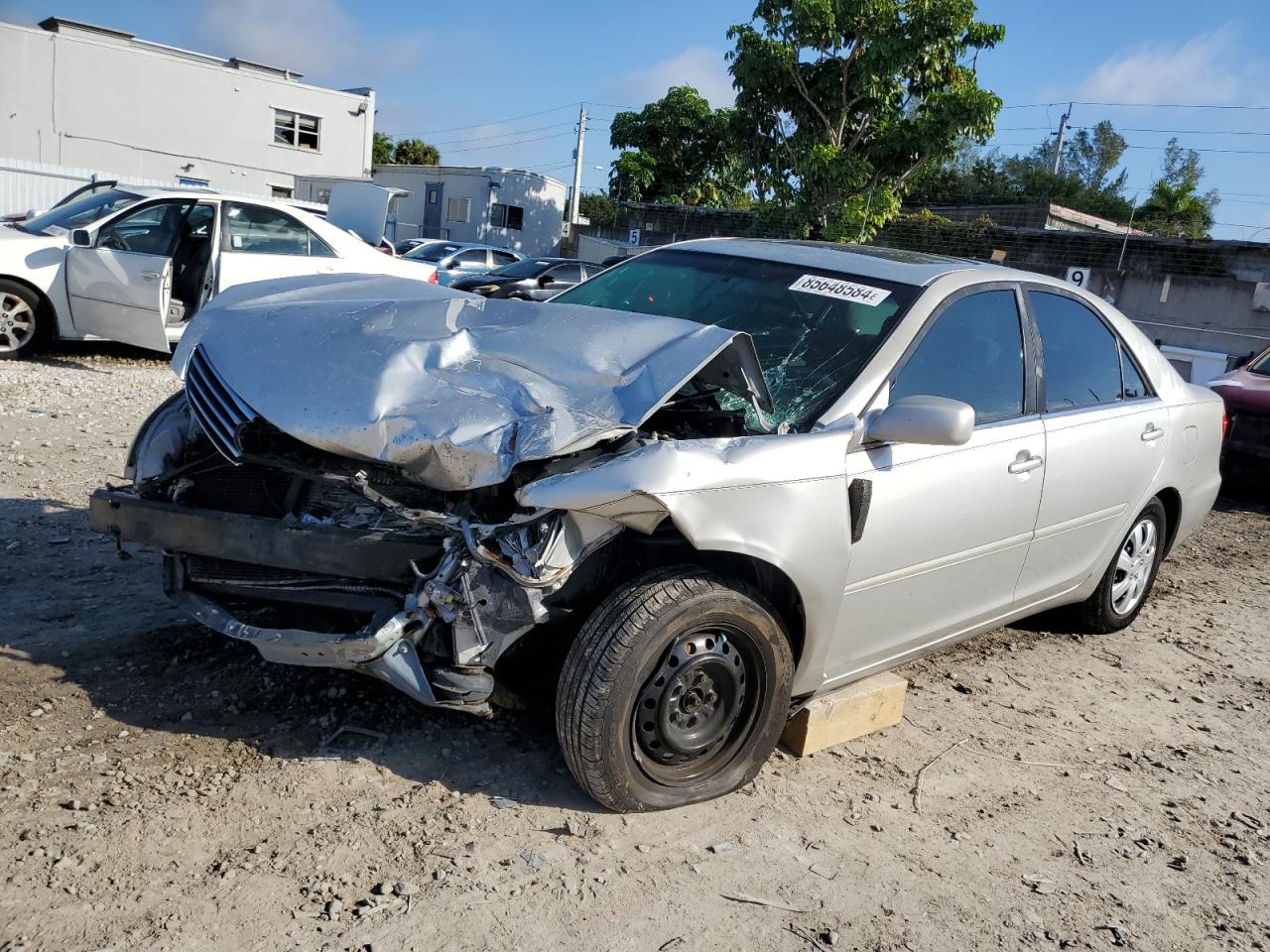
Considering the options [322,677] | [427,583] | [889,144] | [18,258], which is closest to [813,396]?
[427,583]

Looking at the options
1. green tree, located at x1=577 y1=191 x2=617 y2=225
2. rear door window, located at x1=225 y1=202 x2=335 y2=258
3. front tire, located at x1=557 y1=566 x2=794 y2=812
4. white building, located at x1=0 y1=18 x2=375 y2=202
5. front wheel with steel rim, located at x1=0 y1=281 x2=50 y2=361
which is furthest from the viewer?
green tree, located at x1=577 y1=191 x2=617 y2=225

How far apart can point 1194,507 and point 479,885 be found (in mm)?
4397

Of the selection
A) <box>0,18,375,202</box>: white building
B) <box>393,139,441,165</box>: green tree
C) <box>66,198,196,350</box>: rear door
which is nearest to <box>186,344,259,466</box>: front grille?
<box>66,198,196,350</box>: rear door

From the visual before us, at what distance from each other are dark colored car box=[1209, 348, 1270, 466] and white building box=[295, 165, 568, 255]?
2791cm

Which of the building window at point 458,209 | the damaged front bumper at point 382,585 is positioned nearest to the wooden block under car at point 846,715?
the damaged front bumper at point 382,585

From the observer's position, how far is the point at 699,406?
344 cm

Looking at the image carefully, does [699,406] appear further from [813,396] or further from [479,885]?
[479,885]

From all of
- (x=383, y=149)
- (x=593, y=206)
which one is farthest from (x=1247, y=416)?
(x=383, y=149)

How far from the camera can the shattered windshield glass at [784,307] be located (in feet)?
11.6

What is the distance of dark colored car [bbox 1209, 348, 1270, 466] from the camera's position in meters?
8.72

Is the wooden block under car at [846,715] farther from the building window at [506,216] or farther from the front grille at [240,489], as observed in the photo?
the building window at [506,216]

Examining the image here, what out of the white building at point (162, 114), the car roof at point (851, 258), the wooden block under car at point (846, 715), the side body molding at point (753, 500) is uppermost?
the white building at point (162, 114)

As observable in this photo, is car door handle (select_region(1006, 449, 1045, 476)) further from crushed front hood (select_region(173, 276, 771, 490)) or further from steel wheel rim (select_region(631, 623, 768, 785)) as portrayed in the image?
steel wheel rim (select_region(631, 623, 768, 785))

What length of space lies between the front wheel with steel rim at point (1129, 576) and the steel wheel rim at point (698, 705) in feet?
8.27
